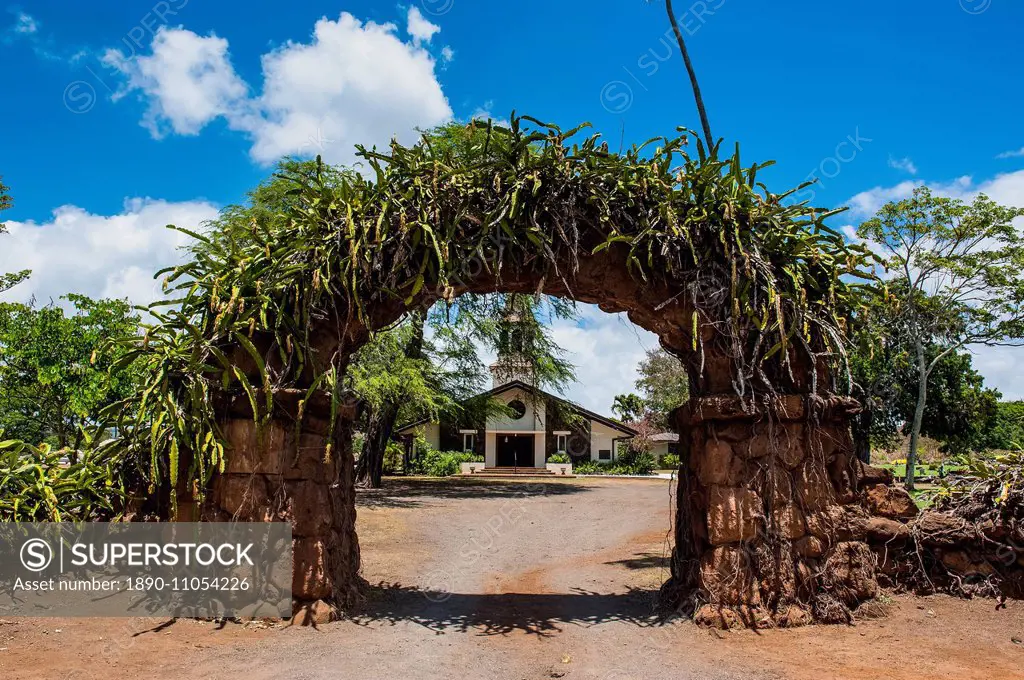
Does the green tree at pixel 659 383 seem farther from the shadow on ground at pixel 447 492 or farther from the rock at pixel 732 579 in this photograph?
the rock at pixel 732 579

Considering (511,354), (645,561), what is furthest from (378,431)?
(645,561)

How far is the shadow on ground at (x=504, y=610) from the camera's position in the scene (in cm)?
619

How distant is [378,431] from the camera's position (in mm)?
21438

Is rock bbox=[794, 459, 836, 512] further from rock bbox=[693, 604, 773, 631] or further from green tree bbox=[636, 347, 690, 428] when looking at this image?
green tree bbox=[636, 347, 690, 428]

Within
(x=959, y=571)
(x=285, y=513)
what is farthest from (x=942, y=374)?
(x=285, y=513)

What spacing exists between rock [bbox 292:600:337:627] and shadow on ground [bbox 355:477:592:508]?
36.4 ft

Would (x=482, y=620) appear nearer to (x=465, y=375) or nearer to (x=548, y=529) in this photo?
(x=548, y=529)

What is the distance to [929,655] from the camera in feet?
17.4

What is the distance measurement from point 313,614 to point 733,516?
3355mm

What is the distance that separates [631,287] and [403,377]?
43.3 feet

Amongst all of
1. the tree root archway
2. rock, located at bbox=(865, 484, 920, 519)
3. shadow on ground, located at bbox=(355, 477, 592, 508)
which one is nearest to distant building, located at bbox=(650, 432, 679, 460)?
shadow on ground, located at bbox=(355, 477, 592, 508)

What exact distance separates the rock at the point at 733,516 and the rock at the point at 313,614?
3.06m

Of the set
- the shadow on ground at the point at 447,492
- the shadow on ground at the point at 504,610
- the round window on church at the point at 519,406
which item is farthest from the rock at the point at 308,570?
the round window on church at the point at 519,406

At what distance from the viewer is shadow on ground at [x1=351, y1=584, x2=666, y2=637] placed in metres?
6.19
